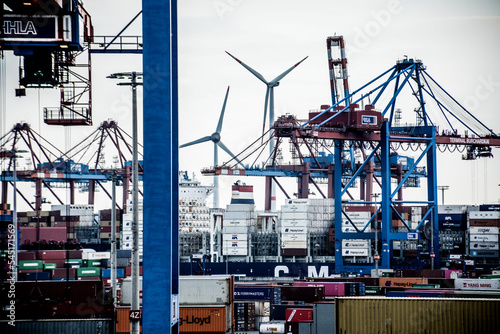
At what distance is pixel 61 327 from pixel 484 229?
68059 mm

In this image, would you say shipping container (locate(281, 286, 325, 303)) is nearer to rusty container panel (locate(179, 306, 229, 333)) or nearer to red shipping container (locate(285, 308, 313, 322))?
red shipping container (locate(285, 308, 313, 322))

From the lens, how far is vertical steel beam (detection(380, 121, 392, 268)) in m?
68.8

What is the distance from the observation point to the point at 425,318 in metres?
22.7

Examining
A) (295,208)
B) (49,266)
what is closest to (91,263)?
(49,266)

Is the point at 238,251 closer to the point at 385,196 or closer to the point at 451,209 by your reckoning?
the point at 385,196

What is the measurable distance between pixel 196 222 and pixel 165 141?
315 ft

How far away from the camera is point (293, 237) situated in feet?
283

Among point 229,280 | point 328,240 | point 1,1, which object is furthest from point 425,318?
point 328,240

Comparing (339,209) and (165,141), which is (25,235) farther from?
(165,141)

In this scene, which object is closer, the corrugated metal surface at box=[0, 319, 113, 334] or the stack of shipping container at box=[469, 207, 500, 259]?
the corrugated metal surface at box=[0, 319, 113, 334]

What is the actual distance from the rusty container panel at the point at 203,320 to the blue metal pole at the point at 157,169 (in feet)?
42.1

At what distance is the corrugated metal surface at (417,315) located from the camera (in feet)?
73.5

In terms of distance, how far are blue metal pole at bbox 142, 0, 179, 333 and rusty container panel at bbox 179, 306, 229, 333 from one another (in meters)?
12.8

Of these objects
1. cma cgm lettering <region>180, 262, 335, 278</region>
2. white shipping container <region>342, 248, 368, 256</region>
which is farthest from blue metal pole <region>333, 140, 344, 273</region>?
white shipping container <region>342, 248, 368, 256</region>
